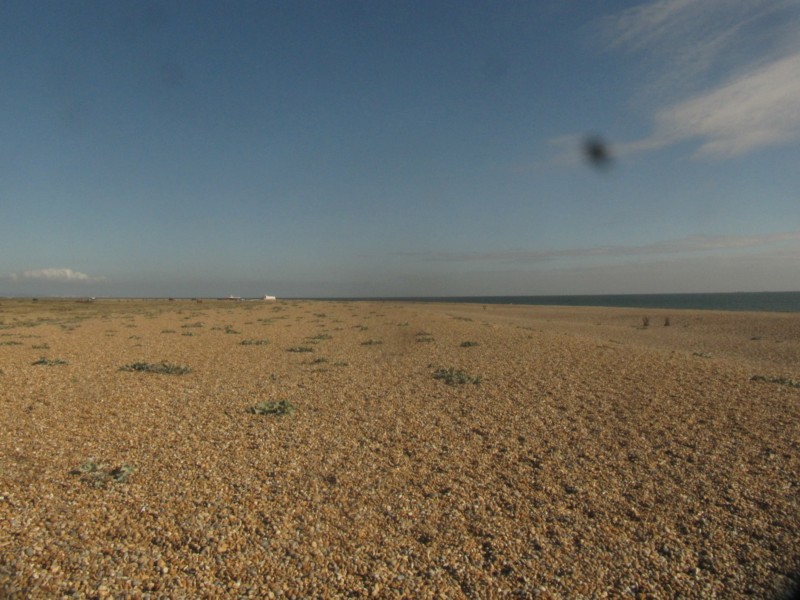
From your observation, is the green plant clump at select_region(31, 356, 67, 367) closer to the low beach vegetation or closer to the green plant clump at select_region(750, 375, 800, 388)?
the low beach vegetation

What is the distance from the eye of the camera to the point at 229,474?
6.86m

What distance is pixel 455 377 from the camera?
45.8 ft

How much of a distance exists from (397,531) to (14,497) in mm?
4926

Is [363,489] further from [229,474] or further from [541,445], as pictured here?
[541,445]

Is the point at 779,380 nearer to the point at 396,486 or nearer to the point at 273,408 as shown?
the point at 396,486

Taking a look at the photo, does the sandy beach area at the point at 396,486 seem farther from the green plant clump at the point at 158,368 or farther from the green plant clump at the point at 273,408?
the green plant clump at the point at 158,368

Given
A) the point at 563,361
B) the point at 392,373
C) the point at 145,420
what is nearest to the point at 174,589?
the point at 145,420

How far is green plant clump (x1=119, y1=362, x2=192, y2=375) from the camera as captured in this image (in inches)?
569

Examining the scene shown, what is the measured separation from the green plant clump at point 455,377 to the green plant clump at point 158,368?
26.7 feet

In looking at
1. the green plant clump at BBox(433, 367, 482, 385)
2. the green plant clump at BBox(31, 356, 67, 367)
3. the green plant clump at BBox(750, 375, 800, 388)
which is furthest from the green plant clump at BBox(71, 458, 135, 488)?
the green plant clump at BBox(750, 375, 800, 388)

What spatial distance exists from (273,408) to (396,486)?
4.71 meters

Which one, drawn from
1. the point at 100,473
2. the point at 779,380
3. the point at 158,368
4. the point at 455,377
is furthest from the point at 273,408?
the point at 779,380

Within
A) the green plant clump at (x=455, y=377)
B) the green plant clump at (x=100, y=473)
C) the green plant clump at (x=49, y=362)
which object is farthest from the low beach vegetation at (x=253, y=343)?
the green plant clump at (x=100, y=473)

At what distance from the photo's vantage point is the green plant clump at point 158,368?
14.5 metres
